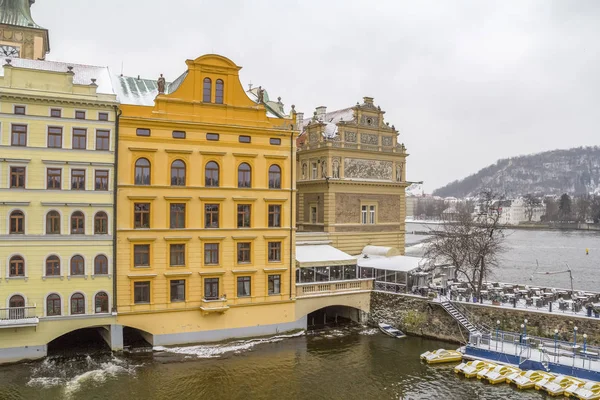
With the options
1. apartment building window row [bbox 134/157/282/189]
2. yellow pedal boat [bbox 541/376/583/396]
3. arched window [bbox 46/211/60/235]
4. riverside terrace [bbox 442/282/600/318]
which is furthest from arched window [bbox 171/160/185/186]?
yellow pedal boat [bbox 541/376/583/396]

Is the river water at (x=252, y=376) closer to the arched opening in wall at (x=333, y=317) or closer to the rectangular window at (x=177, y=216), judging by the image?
the arched opening in wall at (x=333, y=317)

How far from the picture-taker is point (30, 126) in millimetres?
27453

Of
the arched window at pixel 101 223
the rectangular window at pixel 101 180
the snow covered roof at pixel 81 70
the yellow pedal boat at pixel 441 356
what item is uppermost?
the snow covered roof at pixel 81 70

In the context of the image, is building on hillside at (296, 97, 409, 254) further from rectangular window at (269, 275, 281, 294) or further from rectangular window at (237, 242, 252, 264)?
rectangular window at (237, 242, 252, 264)

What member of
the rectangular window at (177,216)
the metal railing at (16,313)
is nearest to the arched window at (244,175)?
the rectangular window at (177,216)

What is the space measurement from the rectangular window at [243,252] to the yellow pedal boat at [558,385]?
57.6 ft

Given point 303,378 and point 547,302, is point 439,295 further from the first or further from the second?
point 303,378

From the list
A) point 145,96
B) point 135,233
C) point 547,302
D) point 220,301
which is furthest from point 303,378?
point 145,96

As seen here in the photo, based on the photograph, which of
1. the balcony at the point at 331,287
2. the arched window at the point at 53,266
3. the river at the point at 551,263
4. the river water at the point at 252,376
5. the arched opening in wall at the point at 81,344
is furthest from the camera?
the river at the point at 551,263

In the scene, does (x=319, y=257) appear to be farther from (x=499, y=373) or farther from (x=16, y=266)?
(x=16, y=266)

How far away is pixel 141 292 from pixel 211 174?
26.0ft

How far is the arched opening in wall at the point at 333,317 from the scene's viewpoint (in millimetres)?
36750

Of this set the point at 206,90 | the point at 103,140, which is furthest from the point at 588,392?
the point at 103,140

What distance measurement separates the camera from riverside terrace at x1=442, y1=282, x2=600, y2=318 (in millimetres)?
30422
